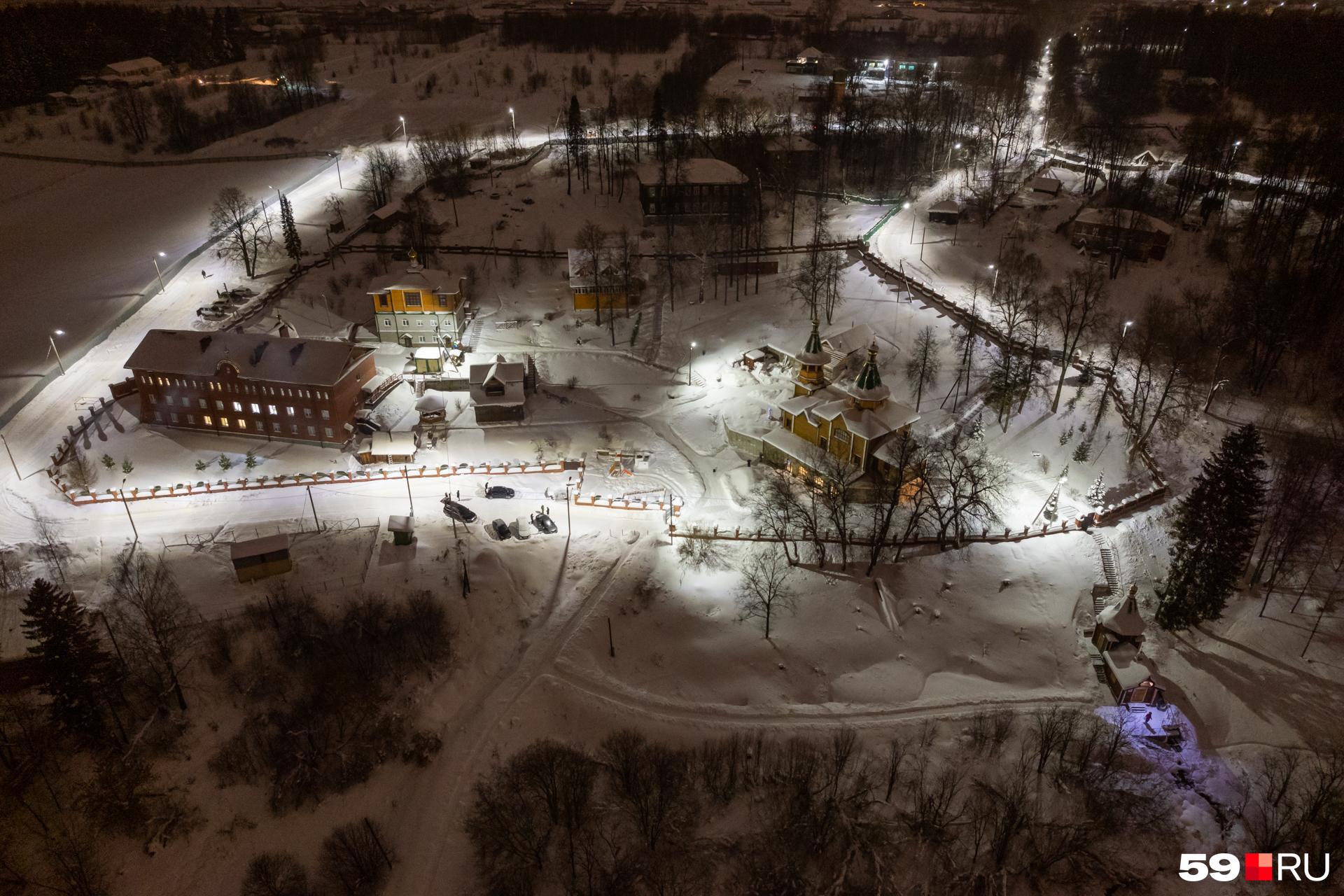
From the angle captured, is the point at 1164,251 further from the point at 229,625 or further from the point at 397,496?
the point at 229,625

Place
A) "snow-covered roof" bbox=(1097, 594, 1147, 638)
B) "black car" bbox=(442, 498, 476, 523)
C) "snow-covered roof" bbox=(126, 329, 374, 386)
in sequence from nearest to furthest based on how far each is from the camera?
"snow-covered roof" bbox=(1097, 594, 1147, 638)
"black car" bbox=(442, 498, 476, 523)
"snow-covered roof" bbox=(126, 329, 374, 386)

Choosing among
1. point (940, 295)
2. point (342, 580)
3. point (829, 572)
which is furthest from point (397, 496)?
point (940, 295)

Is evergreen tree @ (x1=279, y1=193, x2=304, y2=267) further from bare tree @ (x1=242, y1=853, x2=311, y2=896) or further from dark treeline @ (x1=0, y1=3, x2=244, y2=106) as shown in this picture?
dark treeline @ (x1=0, y1=3, x2=244, y2=106)

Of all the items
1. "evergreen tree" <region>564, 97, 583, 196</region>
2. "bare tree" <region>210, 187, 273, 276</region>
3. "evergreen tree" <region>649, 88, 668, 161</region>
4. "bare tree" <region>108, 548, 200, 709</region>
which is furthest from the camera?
"evergreen tree" <region>649, 88, 668, 161</region>

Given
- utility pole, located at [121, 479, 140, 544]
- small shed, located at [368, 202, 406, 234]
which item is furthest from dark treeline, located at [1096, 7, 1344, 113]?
utility pole, located at [121, 479, 140, 544]

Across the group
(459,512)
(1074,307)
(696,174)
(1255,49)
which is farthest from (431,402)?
(1255,49)

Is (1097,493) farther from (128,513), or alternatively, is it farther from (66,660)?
(128,513)
